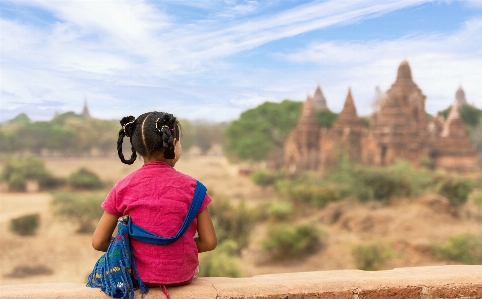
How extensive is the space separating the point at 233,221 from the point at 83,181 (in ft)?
38.9

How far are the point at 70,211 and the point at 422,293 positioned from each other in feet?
54.1

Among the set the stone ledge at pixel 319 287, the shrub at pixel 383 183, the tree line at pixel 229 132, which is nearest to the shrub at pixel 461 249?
the shrub at pixel 383 183

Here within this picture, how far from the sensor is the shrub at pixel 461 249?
12.4 meters

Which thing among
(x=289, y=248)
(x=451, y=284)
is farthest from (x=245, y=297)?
(x=289, y=248)

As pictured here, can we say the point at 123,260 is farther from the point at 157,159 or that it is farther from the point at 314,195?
the point at 314,195

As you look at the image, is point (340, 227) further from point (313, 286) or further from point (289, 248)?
point (313, 286)

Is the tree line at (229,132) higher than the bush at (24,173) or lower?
higher

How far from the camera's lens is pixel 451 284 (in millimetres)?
1857

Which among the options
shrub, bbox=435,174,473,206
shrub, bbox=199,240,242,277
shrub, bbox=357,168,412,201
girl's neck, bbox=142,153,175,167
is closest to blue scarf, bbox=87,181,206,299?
girl's neck, bbox=142,153,175,167

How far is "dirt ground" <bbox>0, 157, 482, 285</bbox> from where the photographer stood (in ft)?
43.8

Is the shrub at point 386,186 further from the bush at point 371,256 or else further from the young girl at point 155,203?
the young girl at point 155,203

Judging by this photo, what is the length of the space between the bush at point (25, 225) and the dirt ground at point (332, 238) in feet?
0.76

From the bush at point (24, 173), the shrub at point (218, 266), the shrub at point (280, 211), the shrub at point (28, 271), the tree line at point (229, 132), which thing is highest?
the tree line at point (229, 132)

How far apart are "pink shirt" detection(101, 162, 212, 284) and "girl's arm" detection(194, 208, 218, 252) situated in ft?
0.11
